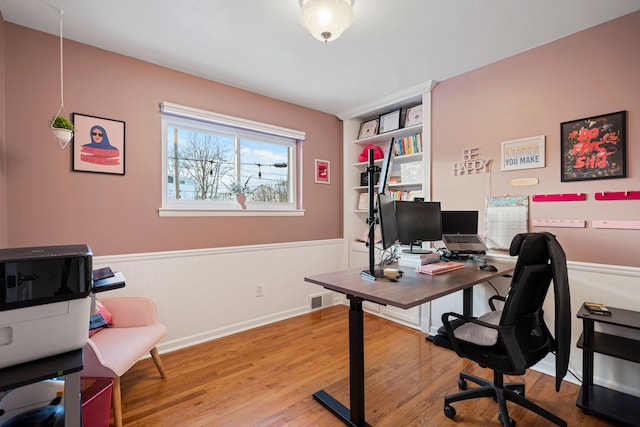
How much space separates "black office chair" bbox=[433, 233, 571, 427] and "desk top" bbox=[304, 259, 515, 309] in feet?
0.68

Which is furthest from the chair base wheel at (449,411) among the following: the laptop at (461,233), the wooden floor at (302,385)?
the laptop at (461,233)

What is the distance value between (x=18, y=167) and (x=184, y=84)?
1371 millimetres

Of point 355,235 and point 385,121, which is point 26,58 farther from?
point 355,235

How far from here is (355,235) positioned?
390 cm

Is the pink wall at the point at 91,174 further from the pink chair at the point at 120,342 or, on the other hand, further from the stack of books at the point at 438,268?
the stack of books at the point at 438,268

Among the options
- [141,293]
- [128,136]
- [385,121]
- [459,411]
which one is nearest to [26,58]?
[128,136]

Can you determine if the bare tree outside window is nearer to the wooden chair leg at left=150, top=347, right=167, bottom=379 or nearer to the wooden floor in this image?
the wooden chair leg at left=150, top=347, right=167, bottom=379

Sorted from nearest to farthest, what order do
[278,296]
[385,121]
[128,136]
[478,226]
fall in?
[128,136]
[478,226]
[278,296]
[385,121]

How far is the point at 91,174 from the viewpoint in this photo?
7.34 feet

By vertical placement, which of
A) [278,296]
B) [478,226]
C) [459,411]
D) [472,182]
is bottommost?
[459,411]

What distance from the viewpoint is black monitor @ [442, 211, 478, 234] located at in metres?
2.54

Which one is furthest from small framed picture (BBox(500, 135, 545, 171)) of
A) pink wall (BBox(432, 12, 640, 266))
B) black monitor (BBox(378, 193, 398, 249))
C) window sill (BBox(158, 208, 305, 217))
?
window sill (BBox(158, 208, 305, 217))

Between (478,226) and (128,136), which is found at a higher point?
(128,136)

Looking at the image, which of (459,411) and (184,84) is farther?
(184,84)
